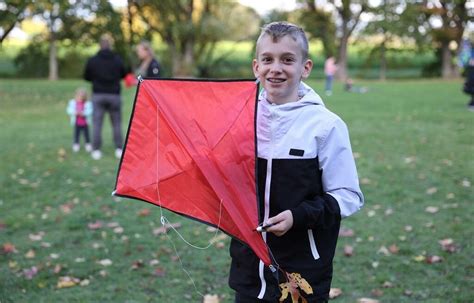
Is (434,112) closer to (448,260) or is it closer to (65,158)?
(65,158)

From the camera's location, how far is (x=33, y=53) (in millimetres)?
42688

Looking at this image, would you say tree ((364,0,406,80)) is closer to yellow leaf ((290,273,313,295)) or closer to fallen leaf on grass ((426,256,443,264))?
fallen leaf on grass ((426,256,443,264))

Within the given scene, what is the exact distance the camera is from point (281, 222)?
7.63 feet

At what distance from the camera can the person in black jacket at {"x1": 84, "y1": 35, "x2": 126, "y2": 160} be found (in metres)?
10.4

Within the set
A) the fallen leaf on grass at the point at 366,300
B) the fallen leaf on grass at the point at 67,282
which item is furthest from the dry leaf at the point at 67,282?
the fallen leaf on grass at the point at 366,300

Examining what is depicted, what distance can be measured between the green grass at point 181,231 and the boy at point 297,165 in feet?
7.17

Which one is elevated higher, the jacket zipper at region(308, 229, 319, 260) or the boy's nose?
the boy's nose

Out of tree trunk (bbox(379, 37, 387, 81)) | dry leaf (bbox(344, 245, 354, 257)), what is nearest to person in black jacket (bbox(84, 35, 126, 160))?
dry leaf (bbox(344, 245, 354, 257))

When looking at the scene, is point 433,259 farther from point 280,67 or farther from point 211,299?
point 280,67

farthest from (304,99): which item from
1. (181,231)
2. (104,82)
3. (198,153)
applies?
(104,82)

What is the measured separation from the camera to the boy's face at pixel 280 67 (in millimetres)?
Result: 2457

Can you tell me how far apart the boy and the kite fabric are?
102mm

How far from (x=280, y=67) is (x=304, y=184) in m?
0.51

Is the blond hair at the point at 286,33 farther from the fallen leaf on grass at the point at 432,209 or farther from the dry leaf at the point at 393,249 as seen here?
the fallen leaf on grass at the point at 432,209
